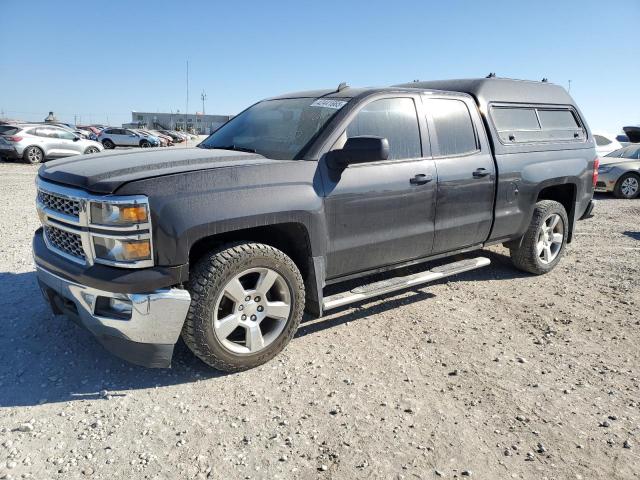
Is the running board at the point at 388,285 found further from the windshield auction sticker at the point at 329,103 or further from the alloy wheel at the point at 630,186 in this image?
the alloy wheel at the point at 630,186

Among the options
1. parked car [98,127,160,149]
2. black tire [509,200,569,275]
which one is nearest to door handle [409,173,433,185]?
black tire [509,200,569,275]

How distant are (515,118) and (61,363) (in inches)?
181

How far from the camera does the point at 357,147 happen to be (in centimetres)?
332

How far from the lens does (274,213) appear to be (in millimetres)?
3162

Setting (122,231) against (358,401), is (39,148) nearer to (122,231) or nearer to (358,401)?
(122,231)

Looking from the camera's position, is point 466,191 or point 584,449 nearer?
point 584,449

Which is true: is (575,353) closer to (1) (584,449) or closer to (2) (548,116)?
(1) (584,449)

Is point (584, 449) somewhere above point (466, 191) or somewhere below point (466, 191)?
below

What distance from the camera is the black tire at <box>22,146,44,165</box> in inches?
714

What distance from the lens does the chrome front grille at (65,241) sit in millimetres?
2969

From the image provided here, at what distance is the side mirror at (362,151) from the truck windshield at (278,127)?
31 cm

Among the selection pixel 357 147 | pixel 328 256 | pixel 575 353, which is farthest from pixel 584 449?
pixel 357 147

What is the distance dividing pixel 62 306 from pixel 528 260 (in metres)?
4.49

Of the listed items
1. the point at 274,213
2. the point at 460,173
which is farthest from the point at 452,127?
the point at 274,213
